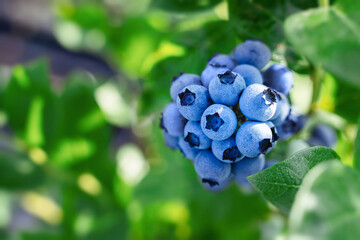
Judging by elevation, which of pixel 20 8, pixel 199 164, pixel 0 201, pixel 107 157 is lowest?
pixel 0 201

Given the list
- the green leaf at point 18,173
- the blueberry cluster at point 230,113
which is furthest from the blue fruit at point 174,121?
the green leaf at point 18,173

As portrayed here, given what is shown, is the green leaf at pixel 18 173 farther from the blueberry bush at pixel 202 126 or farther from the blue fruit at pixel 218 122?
the blue fruit at pixel 218 122

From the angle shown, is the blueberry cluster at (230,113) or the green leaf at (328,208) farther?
the blueberry cluster at (230,113)

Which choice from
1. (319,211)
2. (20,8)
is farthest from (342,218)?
(20,8)

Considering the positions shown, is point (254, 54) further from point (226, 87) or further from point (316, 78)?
point (316, 78)

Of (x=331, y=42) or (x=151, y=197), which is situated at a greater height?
(x=331, y=42)

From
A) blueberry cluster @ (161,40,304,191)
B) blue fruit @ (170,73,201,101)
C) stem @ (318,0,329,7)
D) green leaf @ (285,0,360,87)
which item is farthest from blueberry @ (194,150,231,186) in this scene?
stem @ (318,0,329,7)

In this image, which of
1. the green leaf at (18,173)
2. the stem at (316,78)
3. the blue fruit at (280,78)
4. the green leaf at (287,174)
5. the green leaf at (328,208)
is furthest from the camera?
the green leaf at (18,173)

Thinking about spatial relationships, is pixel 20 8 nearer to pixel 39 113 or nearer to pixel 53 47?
pixel 53 47
